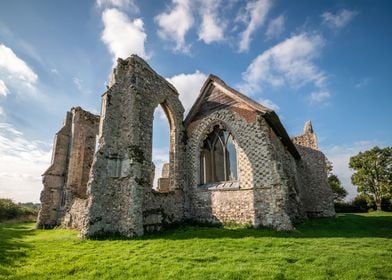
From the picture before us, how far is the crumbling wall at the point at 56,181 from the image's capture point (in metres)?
16.6

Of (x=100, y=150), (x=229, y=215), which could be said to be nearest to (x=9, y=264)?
(x=100, y=150)

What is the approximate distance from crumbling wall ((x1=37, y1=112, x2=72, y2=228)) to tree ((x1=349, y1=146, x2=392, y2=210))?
35880 mm

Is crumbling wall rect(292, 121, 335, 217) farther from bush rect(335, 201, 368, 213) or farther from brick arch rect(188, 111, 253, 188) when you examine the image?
bush rect(335, 201, 368, 213)

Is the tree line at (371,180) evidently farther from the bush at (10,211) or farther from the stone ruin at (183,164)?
the bush at (10,211)

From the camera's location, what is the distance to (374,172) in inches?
1209

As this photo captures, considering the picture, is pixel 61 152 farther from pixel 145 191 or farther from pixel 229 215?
pixel 229 215

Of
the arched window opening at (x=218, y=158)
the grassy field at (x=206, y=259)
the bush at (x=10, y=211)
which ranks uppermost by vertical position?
the arched window opening at (x=218, y=158)

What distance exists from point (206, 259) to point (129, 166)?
5.47m

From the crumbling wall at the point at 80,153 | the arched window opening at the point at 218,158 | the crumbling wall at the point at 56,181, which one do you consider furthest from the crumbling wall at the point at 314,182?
the crumbling wall at the point at 56,181

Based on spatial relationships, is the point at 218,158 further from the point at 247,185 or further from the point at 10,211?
the point at 10,211

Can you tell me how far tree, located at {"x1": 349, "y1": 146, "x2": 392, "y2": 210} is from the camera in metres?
29.2

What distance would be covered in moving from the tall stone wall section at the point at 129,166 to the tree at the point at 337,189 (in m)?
33.6

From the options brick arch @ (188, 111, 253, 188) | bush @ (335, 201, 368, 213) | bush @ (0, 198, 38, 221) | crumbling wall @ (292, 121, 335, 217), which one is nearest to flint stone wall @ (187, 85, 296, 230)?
brick arch @ (188, 111, 253, 188)

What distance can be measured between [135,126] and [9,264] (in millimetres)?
6391
